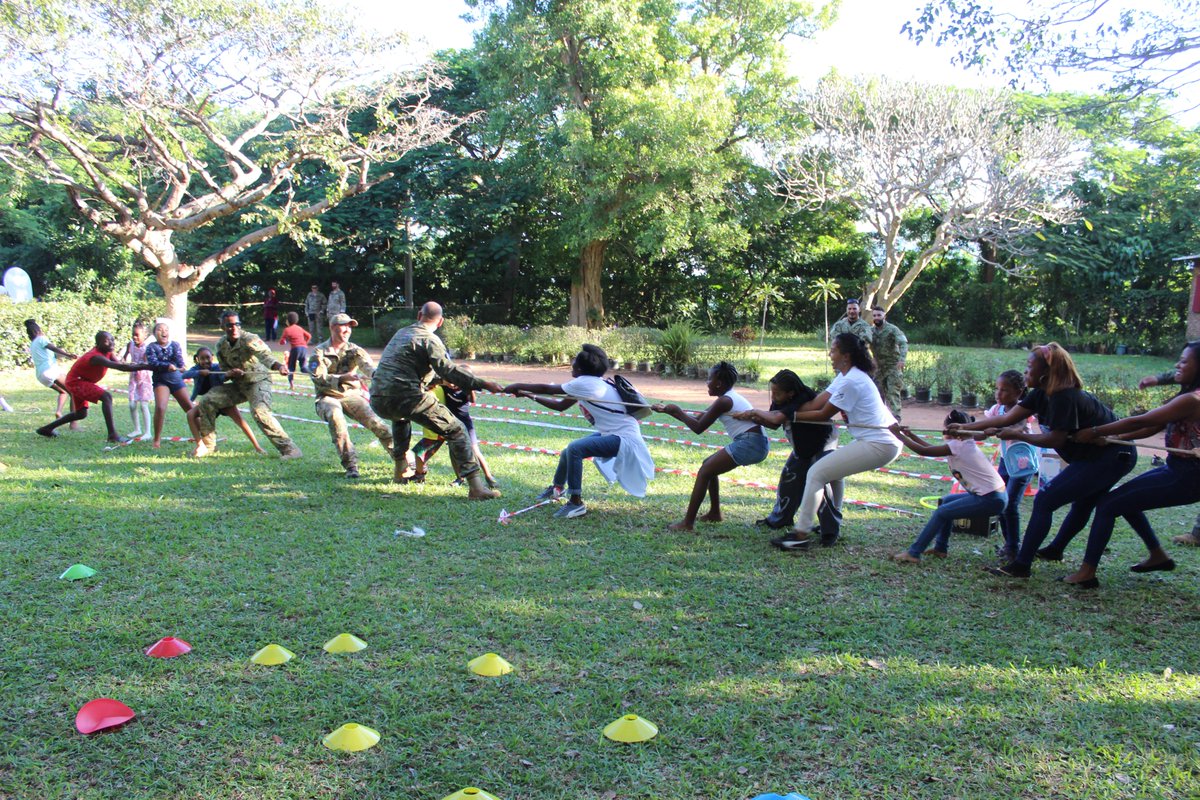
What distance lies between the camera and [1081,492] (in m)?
5.66

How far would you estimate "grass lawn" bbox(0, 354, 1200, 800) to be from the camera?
3.47 meters

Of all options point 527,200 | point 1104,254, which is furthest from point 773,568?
point 1104,254

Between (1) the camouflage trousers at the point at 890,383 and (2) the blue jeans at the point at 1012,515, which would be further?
(1) the camouflage trousers at the point at 890,383

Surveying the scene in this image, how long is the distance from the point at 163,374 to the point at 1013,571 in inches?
357

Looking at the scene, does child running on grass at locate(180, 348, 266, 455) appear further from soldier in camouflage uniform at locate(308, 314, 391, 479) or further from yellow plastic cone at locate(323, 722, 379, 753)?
yellow plastic cone at locate(323, 722, 379, 753)

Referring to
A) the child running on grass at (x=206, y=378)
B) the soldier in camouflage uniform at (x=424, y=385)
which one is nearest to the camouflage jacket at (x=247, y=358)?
the child running on grass at (x=206, y=378)

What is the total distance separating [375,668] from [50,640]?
179 cm

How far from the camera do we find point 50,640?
461 cm

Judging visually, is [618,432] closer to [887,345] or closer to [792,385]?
[792,385]

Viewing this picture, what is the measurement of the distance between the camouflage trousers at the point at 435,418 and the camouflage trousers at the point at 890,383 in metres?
7.38

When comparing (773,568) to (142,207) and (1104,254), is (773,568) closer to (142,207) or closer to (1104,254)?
(142,207)

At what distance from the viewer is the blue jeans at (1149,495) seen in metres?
5.41

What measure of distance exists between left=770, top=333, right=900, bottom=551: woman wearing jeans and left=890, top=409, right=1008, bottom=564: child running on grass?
20 centimetres

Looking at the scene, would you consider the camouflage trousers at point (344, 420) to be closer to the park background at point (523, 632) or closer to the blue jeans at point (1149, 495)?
the park background at point (523, 632)
